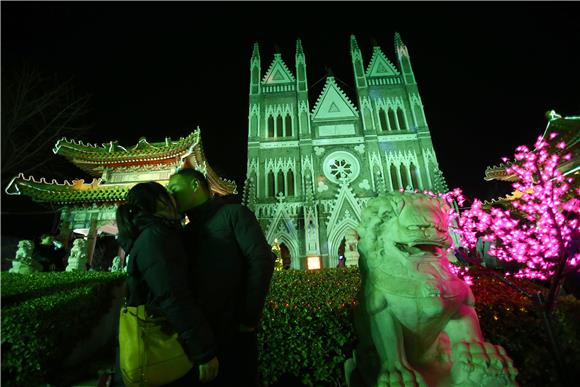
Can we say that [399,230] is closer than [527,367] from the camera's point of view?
Yes

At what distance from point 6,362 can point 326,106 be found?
24295 mm

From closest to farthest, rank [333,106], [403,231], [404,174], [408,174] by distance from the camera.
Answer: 1. [403,231]
2. [408,174]
3. [404,174]
4. [333,106]

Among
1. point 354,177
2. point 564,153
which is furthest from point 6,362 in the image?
point 354,177

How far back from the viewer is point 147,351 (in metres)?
1.36

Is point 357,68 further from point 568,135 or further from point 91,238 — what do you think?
point 91,238

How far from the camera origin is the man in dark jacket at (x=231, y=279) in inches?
65.7

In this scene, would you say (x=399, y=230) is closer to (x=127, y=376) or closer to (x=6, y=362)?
(x=127, y=376)

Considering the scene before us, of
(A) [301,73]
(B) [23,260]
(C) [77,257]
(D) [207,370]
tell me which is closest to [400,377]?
(D) [207,370]

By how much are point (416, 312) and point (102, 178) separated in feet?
47.5

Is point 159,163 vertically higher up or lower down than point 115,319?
higher up

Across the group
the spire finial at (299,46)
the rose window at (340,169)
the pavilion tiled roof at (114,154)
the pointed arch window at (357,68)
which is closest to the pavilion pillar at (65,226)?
the pavilion tiled roof at (114,154)

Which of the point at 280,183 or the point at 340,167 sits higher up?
the point at 340,167

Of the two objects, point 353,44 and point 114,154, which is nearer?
point 114,154

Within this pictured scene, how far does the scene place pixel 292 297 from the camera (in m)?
3.59
